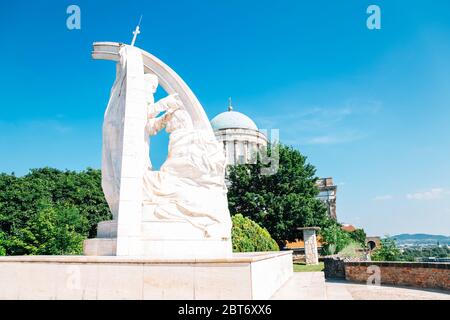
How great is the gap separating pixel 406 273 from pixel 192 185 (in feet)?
23.0

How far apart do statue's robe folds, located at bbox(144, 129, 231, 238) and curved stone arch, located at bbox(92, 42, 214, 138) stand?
89 centimetres

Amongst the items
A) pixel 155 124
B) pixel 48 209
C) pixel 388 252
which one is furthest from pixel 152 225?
pixel 48 209

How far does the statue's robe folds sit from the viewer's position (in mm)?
8172

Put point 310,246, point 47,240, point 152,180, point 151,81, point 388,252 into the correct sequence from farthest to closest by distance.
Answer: point 310,246
point 47,240
point 388,252
point 151,81
point 152,180

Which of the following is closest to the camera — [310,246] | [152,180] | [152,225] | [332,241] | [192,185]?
[152,225]

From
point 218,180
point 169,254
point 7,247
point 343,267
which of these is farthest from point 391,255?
point 7,247

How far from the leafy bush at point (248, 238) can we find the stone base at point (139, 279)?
31.3 feet

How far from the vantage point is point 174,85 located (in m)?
10.6

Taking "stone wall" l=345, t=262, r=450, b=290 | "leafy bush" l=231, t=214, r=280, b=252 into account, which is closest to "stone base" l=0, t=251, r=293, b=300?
"stone wall" l=345, t=262, r=450, b=290

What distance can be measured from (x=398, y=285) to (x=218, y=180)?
6419 mm

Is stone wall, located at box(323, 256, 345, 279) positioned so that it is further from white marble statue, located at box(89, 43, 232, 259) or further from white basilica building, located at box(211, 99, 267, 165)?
white basilica building, located at box(211, 99, 267, 165)

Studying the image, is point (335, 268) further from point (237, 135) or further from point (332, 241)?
point (237, 135)

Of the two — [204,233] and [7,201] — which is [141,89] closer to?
[204,233]

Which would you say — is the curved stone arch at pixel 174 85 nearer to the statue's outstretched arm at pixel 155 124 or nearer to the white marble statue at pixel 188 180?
the white marble statue at pixel 188 180
